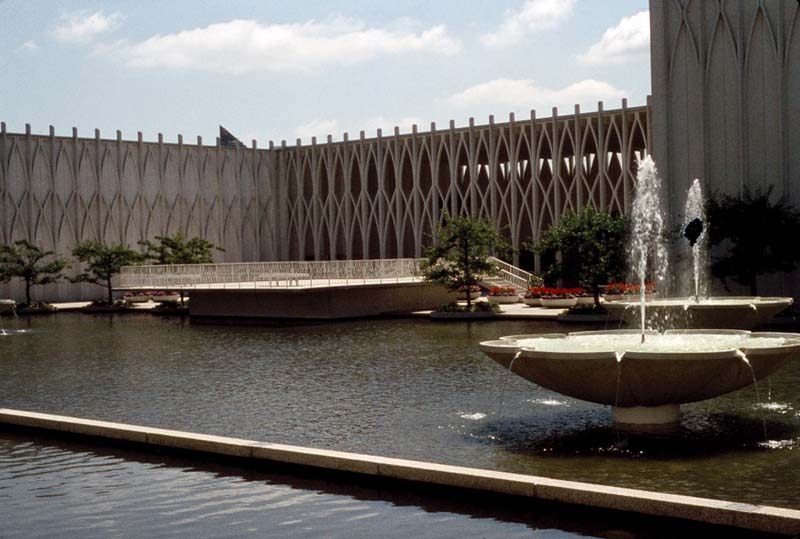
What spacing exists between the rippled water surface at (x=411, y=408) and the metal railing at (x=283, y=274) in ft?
37.4

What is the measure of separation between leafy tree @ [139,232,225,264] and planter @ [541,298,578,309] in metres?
22.0

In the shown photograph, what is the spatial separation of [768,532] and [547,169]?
5318 centimetres

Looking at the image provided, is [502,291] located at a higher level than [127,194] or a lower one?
lower

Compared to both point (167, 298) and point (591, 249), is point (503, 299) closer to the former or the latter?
point (591, 249)

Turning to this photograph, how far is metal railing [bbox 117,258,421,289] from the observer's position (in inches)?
1585

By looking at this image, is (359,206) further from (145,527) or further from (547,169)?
(145,527)

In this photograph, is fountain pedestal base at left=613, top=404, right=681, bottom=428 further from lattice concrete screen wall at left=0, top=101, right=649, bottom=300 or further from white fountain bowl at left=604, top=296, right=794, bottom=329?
lattice concrete screen wall at left=0, top=101, right=649, bottom=300

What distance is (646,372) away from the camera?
1181cm

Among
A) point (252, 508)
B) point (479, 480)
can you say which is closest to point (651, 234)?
point (479, 480)

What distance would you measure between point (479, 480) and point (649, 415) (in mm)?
4043

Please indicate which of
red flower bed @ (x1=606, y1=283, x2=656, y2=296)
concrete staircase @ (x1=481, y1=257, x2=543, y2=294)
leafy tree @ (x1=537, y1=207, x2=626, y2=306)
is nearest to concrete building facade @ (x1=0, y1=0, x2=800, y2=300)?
red flower bed @ (x1=606, y1=283, x2=656, y2=296)

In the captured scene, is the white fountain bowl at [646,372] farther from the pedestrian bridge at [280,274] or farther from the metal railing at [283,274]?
the metal railing at [283,274]

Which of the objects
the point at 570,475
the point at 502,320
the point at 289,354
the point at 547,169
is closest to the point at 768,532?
the point at 570,475

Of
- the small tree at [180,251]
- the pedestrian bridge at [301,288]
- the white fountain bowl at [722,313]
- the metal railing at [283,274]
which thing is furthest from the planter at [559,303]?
the small tree at [180,251]
